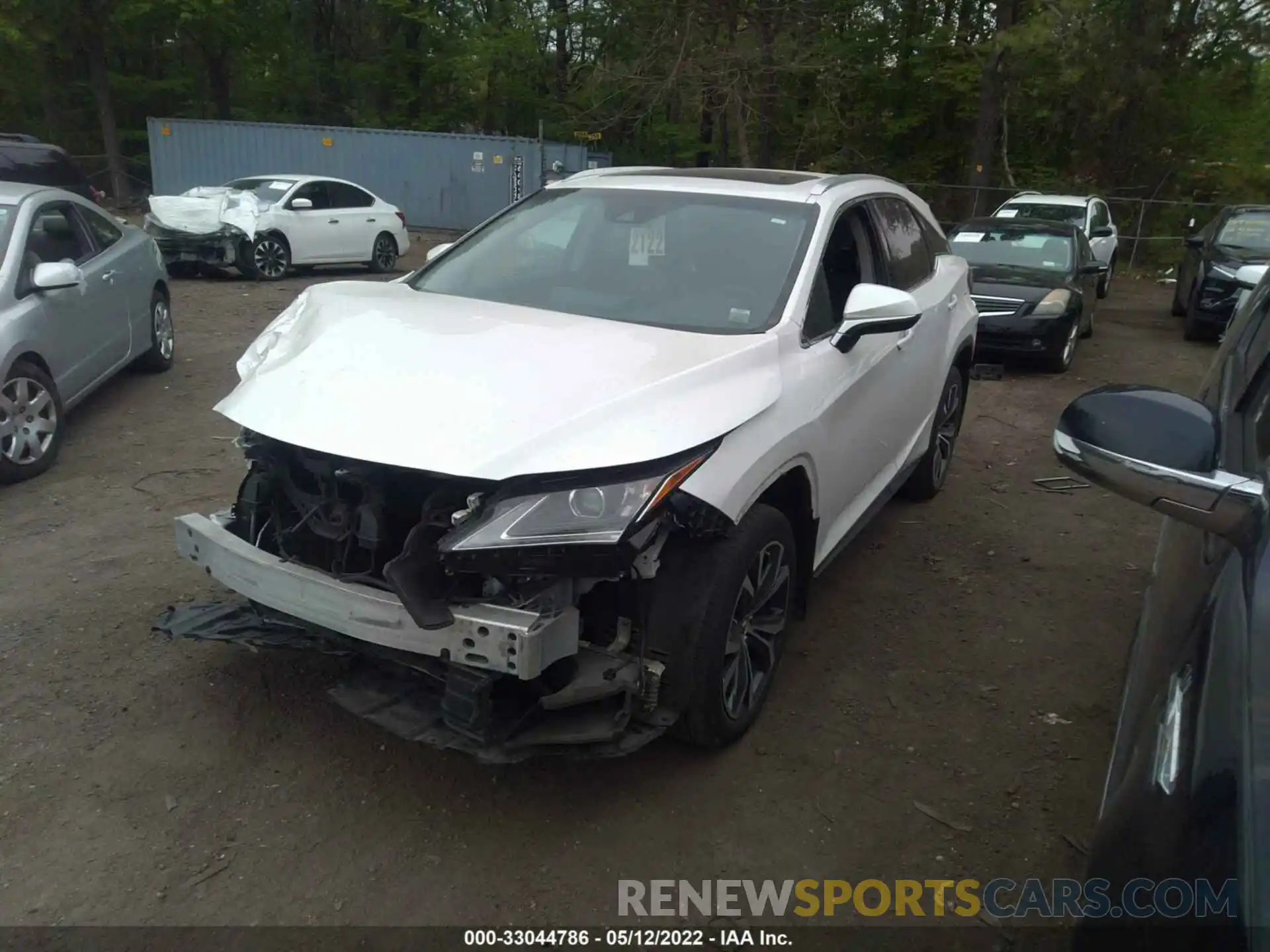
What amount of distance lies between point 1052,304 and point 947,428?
469 centimetres

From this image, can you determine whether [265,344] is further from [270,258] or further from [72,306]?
[270,258]

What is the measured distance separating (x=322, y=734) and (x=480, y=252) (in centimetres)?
222

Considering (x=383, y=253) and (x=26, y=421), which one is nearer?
(x=26, y=421)

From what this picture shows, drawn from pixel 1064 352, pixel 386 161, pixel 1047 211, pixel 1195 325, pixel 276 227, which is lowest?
pixel 1195 325

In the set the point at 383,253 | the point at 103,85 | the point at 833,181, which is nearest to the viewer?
the point at 833,181

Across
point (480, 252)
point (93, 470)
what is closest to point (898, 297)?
point (480, 252)

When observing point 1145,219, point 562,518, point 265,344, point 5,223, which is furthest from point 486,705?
point 1145,219

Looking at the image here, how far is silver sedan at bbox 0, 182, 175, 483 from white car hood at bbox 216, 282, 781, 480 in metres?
2.87

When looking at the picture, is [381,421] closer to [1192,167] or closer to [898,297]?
[898,297]

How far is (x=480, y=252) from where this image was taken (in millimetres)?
4590

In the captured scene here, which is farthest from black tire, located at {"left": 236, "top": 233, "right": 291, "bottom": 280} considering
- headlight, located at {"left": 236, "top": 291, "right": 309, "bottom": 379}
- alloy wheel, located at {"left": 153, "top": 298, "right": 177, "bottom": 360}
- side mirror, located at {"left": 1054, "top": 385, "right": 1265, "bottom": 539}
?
A: side mirror, located at {"left": 1054, "top": 385, "right": 1265, "bottom": 539}

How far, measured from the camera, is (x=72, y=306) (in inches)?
258

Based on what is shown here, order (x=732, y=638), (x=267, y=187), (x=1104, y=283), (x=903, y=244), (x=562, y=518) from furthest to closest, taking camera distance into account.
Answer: (x=1104, y=283) < (x=267, y=187) < (x=903, y=244) < (x=732, y=638) < (x=562, y=518)

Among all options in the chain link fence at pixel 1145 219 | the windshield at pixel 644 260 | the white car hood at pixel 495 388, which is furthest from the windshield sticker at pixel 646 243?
the chain link fence at pixel 1145 219
